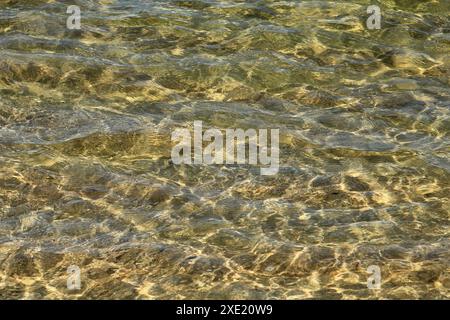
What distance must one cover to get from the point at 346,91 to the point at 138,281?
4734mm

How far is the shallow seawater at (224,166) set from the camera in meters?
8.38

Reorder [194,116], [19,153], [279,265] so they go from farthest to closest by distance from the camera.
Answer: [194,116], [19,153], [279,265]


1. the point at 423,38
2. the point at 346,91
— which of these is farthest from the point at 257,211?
the point at 423,38

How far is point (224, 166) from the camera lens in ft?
32.7

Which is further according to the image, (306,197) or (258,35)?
(258,35)

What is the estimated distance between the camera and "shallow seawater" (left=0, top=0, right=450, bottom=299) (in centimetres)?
838

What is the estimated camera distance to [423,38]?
42.1ft

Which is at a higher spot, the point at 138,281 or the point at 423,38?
the point at 423,38

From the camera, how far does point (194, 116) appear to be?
430 inches
